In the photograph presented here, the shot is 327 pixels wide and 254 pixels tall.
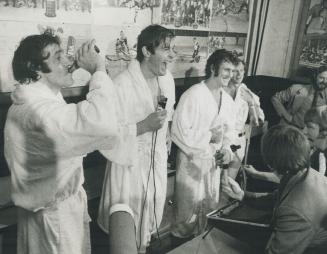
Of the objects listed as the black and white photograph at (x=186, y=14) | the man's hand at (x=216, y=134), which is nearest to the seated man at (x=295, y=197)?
the man's hand at (x=216, y=134)

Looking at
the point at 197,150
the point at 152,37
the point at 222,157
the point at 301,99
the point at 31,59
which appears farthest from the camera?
the point at 301,99

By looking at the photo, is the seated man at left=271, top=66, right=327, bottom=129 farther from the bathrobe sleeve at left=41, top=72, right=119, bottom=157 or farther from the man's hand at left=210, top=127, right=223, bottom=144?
the bathrobe sleeve at left=41, top=72, right=119, bottom=157

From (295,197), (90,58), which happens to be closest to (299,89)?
(295,197)

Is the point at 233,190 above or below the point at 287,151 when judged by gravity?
below

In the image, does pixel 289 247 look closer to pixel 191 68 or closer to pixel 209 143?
pixel 209 143

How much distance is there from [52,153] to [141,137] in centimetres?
87

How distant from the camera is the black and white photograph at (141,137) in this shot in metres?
1.42

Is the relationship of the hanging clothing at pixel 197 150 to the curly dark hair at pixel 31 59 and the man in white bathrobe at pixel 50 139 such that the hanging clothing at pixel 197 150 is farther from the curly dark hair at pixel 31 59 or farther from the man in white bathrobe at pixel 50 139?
the curly dark hair at pixel 31 59

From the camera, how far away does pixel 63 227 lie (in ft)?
5.25

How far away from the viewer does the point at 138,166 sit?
2.27 m

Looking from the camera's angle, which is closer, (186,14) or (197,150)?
(197,150)

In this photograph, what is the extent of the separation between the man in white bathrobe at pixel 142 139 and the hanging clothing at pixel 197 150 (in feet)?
0.75

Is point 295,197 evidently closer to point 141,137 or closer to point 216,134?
point 141,137

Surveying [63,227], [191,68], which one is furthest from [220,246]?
[191,68]
